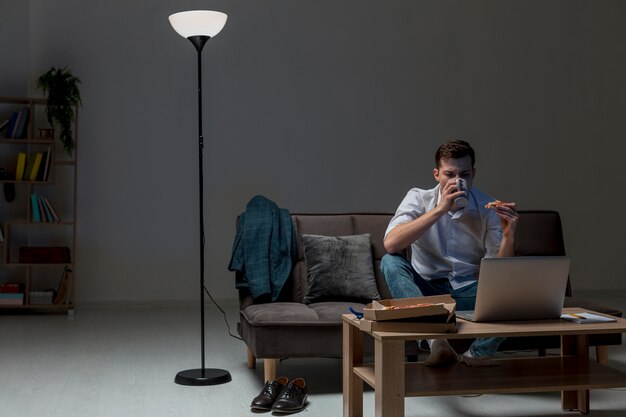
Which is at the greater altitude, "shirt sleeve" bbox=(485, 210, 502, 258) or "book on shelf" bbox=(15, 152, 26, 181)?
"book on shelf" bbox=(15, 152, 26, 181)

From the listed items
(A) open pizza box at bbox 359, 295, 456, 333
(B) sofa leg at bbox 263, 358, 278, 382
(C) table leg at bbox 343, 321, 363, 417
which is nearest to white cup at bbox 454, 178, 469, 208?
(C) table leg at bbox 343, 321, 363, 417

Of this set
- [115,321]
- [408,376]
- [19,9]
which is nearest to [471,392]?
[408,376]

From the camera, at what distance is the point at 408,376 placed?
289 centimetres

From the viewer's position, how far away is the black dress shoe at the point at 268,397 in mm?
3365

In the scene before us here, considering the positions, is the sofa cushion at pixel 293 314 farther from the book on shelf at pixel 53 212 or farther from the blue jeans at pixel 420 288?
the book on shelf at pixel 53 212

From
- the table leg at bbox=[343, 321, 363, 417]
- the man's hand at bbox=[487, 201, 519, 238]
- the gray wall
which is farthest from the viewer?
the gray wall

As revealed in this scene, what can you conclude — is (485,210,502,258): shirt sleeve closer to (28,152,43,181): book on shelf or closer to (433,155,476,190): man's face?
(433,155,476,190): man's face

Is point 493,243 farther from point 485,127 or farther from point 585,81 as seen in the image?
point 585,81

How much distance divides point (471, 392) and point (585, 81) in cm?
544

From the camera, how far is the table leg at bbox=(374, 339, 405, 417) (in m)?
2.60

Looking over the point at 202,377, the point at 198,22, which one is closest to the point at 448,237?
the point at 202,377

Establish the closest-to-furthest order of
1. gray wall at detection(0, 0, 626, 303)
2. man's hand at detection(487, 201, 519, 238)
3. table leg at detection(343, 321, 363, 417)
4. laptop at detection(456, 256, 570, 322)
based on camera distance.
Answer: laptop at detection(456, 256, 570, 322) → table leg at detection(343, 321, 363, 417) → man's hand at detection(487, 201, 519, 238) → gray wall at detection(0, 0, 626, 303)

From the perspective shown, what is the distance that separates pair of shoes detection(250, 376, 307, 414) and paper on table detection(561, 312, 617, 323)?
1084mm

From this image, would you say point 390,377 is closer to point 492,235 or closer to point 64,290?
point 492,235
